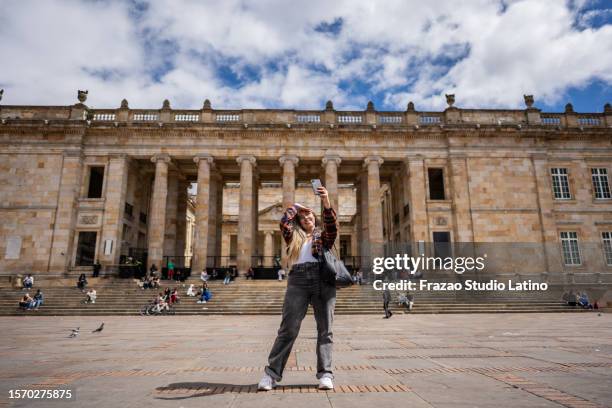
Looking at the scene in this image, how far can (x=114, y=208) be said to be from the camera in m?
26.1

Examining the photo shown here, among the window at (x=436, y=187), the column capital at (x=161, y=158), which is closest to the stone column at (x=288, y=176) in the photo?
the column capital at (x=161, y=158)

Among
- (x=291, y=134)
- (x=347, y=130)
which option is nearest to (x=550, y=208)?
Result: (x=347, y=130)

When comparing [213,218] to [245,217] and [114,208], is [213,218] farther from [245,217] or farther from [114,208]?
[114,208]

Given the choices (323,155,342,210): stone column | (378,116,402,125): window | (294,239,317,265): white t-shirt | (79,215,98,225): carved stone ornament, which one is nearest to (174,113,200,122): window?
(79,215,98,225): carved stone ornament

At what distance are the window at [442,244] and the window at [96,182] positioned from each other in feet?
76.8

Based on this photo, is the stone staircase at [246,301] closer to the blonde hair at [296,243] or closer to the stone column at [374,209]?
the stone column at [374,209]

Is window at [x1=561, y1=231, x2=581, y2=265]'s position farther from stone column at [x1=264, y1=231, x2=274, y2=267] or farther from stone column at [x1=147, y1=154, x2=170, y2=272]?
stone column at [x1=147, y1=154, x2=170, y2=272]

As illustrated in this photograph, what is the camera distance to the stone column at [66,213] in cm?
2502

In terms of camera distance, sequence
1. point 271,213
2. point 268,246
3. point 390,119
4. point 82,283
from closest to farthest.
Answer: point 82,283 < point 390,119 < point 268,246 < point 271,213

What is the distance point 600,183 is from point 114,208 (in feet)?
108

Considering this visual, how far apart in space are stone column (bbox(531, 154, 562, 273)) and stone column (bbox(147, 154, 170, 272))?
24.5 meters

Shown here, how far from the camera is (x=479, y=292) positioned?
22.5 meters

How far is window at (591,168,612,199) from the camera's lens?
91.7 ft

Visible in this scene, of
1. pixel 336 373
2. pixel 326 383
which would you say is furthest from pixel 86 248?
pixel 326 383
